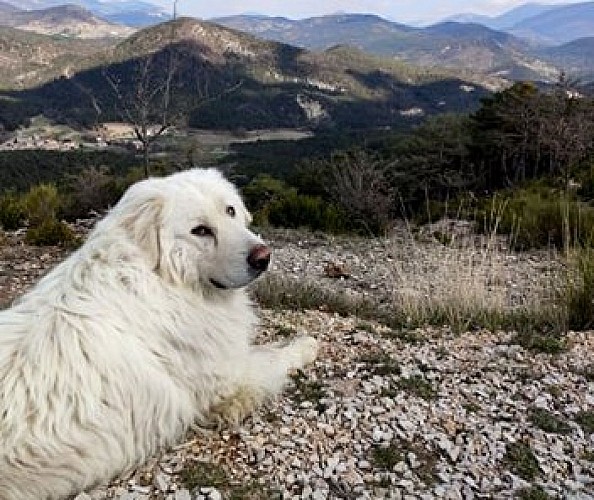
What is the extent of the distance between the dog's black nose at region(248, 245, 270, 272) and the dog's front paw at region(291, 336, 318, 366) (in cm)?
117

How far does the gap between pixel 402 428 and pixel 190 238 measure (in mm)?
1560

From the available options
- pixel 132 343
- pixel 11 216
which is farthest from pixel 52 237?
pixel 132 343

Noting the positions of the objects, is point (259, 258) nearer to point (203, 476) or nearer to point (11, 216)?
point (203, 476)

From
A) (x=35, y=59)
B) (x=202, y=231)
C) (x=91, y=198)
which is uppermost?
(x=202, y=231)

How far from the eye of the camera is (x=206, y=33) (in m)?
111

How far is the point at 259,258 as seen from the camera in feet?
11.2

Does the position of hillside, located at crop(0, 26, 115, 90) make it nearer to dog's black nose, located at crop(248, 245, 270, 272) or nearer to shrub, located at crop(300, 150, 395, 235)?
shrub, located at crop(300, 150, 395, 235)

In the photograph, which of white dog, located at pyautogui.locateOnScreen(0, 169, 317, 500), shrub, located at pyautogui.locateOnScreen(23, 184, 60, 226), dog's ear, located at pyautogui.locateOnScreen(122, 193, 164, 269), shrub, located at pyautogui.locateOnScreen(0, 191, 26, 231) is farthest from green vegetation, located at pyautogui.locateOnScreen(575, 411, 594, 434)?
shrub, located at pyautogui.locateOnScreen(0, 191, 26, 231)

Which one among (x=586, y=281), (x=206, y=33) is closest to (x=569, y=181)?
(x=586, y=281)

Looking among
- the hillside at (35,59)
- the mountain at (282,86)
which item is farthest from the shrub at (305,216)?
the hillside at (35,59)

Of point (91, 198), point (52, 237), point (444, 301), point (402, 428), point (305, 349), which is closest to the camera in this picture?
point (402, 428)

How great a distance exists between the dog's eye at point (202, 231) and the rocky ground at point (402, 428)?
1.02 meters

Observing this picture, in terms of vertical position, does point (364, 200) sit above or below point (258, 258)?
below

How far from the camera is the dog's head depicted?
3398mm
